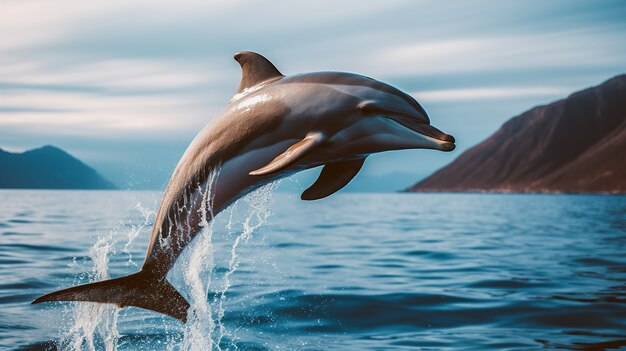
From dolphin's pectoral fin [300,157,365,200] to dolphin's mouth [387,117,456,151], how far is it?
0.52 metres

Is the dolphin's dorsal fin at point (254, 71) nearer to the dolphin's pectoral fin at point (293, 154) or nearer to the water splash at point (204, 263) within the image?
the water splash at point (204, 263)

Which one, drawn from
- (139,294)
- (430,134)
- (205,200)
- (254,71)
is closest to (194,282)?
(139,294)

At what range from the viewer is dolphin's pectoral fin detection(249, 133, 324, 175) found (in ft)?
15.1

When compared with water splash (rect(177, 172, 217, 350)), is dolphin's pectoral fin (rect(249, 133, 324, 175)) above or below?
above

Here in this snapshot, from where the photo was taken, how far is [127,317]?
33.1ft

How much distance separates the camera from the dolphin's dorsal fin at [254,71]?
18.7 ft

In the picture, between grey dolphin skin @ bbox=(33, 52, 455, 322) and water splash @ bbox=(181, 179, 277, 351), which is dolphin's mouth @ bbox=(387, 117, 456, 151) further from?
water splash @ bbox=(181, 179, 277, 351)

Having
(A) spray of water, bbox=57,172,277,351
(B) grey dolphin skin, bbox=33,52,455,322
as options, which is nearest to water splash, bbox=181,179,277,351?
(A) spray of water, bbox=57,172,277,351

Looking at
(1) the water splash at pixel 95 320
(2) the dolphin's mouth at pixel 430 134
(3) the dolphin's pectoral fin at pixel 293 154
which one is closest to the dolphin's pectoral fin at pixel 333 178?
(2) the dolphin's mouth at pixel 430 134

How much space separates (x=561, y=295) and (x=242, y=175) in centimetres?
865

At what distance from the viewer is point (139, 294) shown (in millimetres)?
6016

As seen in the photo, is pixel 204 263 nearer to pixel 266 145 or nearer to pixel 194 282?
pixel 194 282

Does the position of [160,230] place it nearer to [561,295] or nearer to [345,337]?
[345,337]

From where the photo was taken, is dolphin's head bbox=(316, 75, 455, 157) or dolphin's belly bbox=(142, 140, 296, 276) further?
dolphin's belly bbox=(142, 140, 296, 276)
